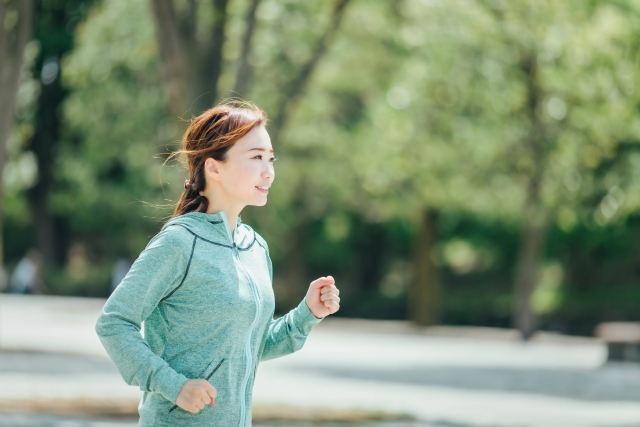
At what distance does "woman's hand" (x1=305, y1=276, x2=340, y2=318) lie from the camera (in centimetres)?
355

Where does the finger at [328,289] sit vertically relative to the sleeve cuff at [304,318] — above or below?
above

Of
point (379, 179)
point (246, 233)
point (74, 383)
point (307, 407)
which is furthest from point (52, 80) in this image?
point (246, 233)

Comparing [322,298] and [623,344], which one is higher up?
[322,298]

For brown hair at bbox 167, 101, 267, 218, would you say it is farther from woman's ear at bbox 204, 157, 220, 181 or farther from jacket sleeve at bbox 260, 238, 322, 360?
jacket sleeve at bbox 260, 238, 322, 360

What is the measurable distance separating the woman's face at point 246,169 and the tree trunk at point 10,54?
8.29 metres

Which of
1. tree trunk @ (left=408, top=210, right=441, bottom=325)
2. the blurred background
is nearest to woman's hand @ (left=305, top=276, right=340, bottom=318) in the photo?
the blurred background

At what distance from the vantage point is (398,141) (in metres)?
26.2

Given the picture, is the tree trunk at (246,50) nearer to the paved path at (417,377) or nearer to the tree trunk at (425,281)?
the paved path at (417,377)

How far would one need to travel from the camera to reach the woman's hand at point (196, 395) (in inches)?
121

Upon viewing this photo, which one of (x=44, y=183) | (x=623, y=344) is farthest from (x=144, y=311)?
(x=44, y=183)

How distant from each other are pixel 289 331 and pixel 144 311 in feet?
1.91

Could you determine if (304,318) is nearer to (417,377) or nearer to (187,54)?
(187,54)

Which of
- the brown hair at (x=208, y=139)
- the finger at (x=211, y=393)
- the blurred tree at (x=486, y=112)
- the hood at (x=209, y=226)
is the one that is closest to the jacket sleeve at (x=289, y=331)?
the hood at (x=209, y=226)

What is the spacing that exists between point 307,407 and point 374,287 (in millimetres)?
29624
